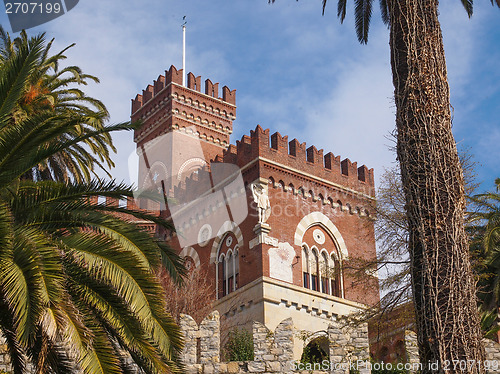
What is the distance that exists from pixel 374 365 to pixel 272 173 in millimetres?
13329

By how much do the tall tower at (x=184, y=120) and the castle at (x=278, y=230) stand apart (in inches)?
148

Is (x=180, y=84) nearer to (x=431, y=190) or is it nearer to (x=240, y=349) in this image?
(x=240, y=349)

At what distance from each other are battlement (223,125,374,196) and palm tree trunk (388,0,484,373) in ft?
53.0

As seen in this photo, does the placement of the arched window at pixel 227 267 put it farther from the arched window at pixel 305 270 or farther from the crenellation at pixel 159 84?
the crenellation at pixel 159 84

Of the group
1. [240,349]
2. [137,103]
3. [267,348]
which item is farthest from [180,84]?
[267,348]

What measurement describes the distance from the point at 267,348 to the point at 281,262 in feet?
39.1

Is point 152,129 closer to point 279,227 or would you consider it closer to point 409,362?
point 279,227

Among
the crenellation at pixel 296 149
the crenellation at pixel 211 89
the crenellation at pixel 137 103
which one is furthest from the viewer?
the crenellation at pixel 137 103

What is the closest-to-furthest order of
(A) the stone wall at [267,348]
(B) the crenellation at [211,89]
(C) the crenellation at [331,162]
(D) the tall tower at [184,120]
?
(A) the stone wall at [267,348], (C) the crenellation at [331,162], (D) the tall tower at [184,120], (B) the crenellation at [211,89]

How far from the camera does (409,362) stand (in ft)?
44.8

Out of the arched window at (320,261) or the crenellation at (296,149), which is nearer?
the arched window at (320,261)

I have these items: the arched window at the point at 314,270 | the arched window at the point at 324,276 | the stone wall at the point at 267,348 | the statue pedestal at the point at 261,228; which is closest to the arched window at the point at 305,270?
the arched window at the point at 314,270

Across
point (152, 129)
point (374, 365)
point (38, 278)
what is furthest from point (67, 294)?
point (152, 129)

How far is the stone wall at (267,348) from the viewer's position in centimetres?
1470
